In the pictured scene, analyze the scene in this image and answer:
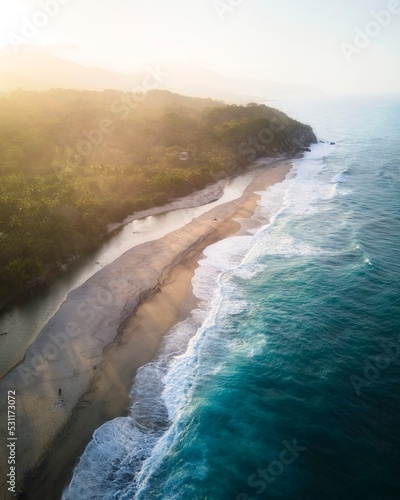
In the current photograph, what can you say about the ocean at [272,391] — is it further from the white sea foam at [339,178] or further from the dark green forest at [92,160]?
the white sea foam at [339,178]

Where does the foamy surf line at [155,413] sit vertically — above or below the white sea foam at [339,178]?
below

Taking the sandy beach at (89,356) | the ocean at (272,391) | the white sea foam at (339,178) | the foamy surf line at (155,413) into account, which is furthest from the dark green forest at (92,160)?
the white sea foam at (339,178)

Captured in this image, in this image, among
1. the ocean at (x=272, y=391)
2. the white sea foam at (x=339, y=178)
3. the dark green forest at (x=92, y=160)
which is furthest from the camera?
the white sea foam at (x=339, y=178)

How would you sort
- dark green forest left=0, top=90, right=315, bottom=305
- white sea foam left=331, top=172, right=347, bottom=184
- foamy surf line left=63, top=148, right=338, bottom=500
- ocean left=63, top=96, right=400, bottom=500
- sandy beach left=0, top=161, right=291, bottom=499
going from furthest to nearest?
white sea foam left=331, top=172, right=347, bottom=184, dark green forest left=0, top=90, right=315, bottom=305, sandy beach left=0, top=161, right=291, bottom=499, foamy surf line left=63, top=148, right=338, bottom=500, ocean left=63, top=96, right=400, bottom=500

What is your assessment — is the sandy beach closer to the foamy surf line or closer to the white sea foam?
the foamy surf line

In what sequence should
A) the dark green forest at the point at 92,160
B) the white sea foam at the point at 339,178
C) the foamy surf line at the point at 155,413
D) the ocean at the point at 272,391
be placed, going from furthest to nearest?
the white sea foam at the point at 339,178
the dark green forest at the point at 92,160
the foamy surf line at the point at 155,413
the ocean at the point at 272,391

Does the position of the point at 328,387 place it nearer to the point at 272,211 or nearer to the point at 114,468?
the point at 114,468

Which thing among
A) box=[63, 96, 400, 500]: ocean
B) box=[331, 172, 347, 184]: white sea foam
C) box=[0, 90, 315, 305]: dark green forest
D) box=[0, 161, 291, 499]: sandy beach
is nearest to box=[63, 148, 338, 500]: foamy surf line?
box=[63, 96, 400, 500]: ocean
